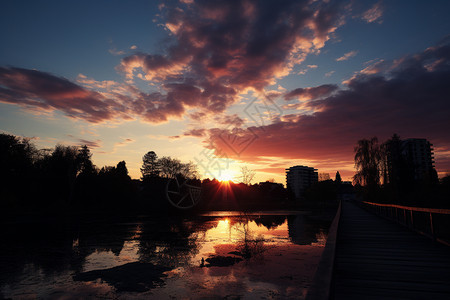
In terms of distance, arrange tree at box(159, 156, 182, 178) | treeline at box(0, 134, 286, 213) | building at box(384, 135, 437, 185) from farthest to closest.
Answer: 1. tree at box(159, 156, 182, 178)
2. treeline at box(0, 134, 286, 213)
3. building at box(384, 135, 437, 185)

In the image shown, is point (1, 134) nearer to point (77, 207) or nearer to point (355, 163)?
point (77, 207)

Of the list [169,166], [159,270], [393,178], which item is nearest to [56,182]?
[169,166]

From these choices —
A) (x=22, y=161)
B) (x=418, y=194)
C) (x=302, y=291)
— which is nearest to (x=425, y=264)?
(x=302, y=291)

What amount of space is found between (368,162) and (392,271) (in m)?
36.7

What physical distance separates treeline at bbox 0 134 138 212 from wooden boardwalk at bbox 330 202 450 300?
1733 inches

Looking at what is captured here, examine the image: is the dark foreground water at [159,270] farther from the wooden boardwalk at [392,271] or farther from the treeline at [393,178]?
the treeline at [393,178]

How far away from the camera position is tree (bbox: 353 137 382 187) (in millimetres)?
36594

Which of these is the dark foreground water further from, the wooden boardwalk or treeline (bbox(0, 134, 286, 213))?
treeline (bbox(0, 134, 286, 213))

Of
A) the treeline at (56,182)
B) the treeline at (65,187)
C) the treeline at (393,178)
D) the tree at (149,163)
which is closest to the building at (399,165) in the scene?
the treeline at (393,178)

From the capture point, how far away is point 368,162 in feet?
123

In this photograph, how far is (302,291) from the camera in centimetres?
600

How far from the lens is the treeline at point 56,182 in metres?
41.0

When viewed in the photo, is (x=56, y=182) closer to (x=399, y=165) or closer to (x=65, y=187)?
(x=65, y=187)

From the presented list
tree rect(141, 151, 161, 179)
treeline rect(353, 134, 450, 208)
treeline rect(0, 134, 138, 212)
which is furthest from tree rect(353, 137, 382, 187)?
tree rect(141, 151, 161, 179)
